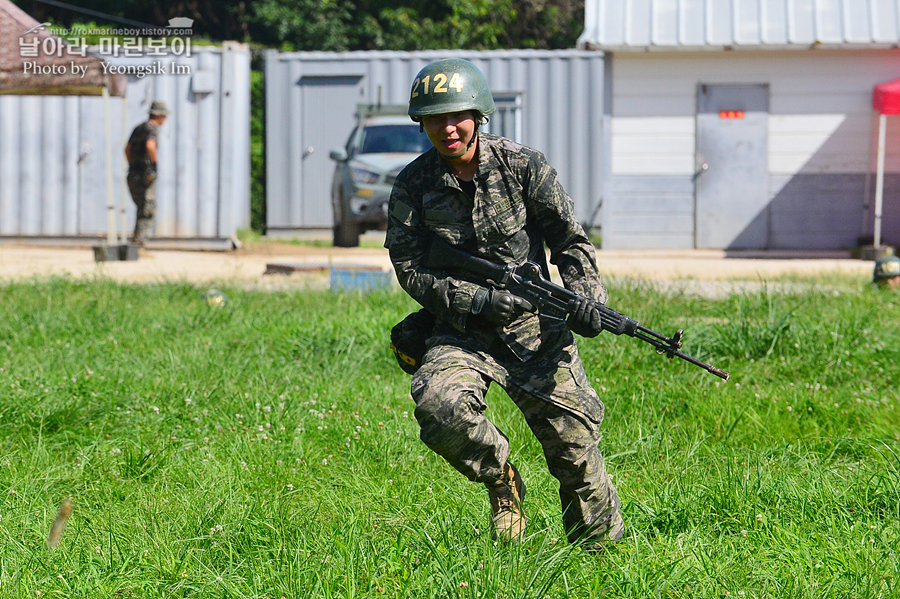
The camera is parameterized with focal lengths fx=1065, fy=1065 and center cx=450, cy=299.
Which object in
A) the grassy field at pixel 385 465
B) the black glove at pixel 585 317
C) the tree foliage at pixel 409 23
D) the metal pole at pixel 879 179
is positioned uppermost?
the tree foliage at pixel 409 23

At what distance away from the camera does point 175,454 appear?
485 cm

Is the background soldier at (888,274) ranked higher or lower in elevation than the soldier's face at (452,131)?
lower

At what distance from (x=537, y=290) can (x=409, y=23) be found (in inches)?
943

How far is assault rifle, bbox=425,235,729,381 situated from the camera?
359cm

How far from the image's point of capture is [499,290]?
12.1 feet

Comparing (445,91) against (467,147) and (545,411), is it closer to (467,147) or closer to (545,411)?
(467,147)

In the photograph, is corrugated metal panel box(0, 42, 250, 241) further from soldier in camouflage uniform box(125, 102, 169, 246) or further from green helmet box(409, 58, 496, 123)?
green helmet box(409, 58, 496, 123)

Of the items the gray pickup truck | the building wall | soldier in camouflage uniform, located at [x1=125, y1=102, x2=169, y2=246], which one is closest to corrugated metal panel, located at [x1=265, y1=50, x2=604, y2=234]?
the gray pickup truck

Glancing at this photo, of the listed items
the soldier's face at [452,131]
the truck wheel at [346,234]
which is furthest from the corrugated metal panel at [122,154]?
the soldier's face at [452,131]

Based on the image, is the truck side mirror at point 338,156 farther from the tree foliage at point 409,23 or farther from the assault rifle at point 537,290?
the assault rifle at point 537,290

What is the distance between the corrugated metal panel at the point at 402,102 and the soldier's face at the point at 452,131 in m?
15.9

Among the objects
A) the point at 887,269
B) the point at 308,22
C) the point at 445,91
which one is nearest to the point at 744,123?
the point at 887,269

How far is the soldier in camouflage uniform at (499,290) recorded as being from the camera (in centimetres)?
361

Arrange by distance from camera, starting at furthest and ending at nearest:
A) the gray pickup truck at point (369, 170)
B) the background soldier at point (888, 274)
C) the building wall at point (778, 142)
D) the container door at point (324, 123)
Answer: the container door at point (324, 123) → the gray pickup truck at point (369, 170) → the building wall at point (778, 142) → the background soldier at point (888, 274)
